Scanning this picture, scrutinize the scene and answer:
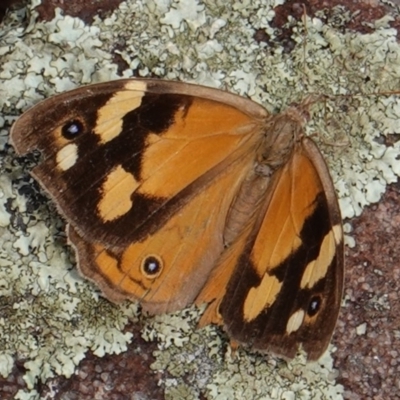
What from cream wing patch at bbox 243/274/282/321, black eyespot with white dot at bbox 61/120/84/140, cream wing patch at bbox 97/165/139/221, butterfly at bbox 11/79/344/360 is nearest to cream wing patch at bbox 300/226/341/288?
butterfly at bbox 11/79/344/360

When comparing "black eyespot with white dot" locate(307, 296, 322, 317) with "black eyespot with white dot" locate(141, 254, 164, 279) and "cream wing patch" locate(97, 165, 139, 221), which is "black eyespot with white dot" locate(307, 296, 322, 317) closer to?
"black eyespot with white dot" locate(141, 254, 164, 279)

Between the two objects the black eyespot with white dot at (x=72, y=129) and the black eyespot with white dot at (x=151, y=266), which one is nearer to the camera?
the black eyespot with white dot at (x=72, y=129)

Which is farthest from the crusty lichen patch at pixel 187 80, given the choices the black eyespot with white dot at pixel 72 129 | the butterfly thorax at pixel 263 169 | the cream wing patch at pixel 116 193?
the black eyespot with white dot at pixel 72 129

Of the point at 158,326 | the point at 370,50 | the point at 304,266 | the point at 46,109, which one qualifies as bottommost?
the point at 158,326

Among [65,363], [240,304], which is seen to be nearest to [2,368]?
[65,363]

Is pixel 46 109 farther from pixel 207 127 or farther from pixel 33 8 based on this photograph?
pixel 33 8

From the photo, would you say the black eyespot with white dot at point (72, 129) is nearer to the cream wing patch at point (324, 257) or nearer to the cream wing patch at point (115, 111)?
the cream wing patch at point (115, 111)
